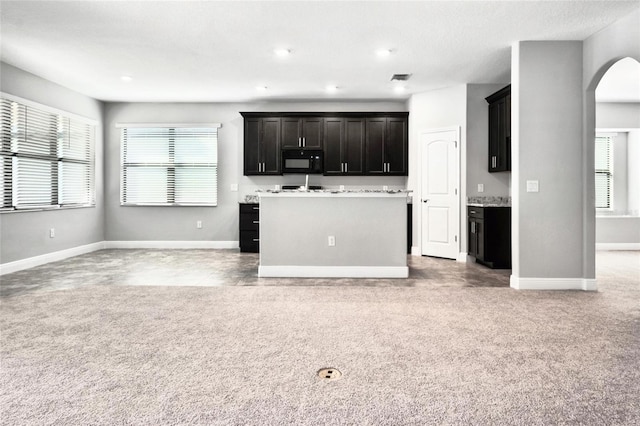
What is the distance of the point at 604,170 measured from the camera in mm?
7816

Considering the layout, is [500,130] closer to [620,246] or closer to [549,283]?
[549,283]

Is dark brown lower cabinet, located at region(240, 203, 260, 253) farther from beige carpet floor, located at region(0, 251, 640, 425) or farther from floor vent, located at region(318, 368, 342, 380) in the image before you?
floor vent, located at region(318, 368, 342, 380)

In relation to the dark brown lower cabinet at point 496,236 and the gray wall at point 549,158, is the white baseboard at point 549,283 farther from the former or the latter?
the dark brown lower cabinet at point 496,236

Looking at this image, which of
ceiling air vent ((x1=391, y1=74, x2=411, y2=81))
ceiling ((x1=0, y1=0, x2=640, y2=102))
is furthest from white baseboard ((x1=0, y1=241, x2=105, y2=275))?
ceiling air vent ((x1=391, y1=74, x2=411, y2=81))

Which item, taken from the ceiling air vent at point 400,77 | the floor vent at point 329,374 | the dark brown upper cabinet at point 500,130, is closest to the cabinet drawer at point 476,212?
the dark brown upper cabinet at point 500,130

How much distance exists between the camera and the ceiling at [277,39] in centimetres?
369

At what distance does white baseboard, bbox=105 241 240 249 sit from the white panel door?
3569mm

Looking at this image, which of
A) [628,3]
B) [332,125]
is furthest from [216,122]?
[628,3]

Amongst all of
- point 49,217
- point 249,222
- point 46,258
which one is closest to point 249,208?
point 249,222

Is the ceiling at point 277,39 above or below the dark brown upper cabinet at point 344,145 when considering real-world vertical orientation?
above

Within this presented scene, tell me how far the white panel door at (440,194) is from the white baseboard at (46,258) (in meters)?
5.89

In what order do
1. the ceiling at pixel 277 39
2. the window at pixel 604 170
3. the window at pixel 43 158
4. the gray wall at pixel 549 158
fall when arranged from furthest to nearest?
the window at pixel 604 170 → the window at pixel 43 158 → the gray wall at pixel 549 158 → the ceiling at pixel 277 39

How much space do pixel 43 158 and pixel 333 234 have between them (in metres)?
4.49

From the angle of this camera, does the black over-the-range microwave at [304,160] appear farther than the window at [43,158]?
Yes
